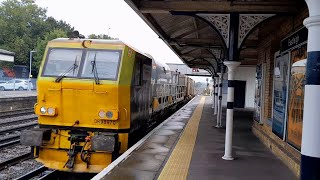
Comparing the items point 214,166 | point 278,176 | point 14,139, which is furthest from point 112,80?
point 14,139

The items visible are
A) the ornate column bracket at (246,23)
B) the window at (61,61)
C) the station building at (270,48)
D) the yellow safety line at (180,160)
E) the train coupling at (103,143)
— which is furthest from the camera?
the ornate column bracket at (246,23)

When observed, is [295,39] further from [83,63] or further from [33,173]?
[33,173]

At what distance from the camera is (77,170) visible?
709 centimetres

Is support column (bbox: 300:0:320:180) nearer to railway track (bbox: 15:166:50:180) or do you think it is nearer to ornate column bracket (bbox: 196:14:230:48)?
ornate column bracket (bbox: 196:14:230:48)

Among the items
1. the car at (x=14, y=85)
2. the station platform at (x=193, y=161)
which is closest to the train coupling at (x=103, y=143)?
the station platform at (x=193, y=161)

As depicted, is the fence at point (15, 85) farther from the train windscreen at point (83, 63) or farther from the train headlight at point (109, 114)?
the train headlight at point (109, 114)

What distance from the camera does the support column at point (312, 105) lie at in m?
3.12

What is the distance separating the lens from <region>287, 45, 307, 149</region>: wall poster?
6.49 m

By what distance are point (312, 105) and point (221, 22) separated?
5.29 metres

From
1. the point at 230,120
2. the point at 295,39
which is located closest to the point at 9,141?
the point at 230,120

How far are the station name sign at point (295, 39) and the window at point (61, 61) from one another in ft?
14.1

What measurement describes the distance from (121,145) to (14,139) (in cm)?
597

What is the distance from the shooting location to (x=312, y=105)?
124 inches

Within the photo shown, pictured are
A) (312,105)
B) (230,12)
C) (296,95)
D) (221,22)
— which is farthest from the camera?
(221,22)
